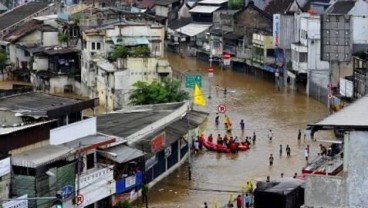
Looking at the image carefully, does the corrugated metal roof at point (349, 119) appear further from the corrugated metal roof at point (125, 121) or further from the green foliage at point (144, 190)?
the corrugated metal roof at point (125, 121)

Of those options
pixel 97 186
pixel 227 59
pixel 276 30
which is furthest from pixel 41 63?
pixel 97 186

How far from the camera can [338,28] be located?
153 ft

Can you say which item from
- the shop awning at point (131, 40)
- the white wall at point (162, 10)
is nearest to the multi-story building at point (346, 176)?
the shop awning at point (131, 40)

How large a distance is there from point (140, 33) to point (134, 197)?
22.2m

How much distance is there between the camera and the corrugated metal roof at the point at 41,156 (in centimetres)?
2220

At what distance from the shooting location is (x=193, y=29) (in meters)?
70.9

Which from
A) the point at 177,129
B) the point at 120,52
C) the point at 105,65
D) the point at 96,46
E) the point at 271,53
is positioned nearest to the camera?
the point at 177,129

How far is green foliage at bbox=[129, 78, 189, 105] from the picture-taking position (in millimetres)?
37781

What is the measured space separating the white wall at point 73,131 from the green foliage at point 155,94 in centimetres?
1142

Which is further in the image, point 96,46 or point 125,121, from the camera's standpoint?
point 96,46

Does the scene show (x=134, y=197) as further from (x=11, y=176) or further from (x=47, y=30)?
(x=47, y=30)

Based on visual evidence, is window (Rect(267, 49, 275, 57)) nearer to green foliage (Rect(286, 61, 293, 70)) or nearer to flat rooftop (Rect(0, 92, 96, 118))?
green foliage (Rect(286, 61, 293, 70))

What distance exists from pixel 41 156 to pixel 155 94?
1532 centimetres

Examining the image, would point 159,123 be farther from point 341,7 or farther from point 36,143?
point 341,7
